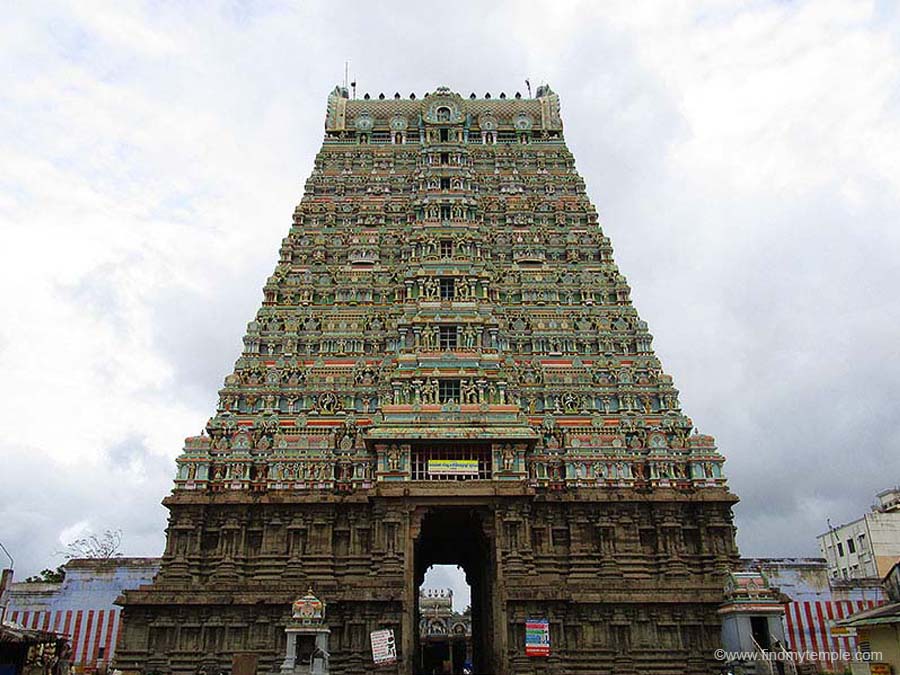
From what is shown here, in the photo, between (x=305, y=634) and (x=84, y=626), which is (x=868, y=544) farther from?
(x=84, y=626)

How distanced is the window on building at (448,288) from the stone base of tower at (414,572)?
515 inches

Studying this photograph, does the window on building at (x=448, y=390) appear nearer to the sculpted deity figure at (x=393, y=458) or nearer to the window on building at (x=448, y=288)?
the sculpted deity figure at (x=393, y=458)

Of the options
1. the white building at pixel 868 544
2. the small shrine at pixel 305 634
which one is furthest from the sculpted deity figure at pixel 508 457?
the white building at pixel 868 544

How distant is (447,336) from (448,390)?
388 centimetres

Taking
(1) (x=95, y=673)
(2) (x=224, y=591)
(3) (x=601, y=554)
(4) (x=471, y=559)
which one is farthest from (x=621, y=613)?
(1) (x=95, y=673)

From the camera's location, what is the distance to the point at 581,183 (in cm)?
5475

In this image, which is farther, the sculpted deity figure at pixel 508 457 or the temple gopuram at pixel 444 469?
the sculpted deity figure at pixel 508 457

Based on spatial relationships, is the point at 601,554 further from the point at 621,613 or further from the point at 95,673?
the point at 95,673

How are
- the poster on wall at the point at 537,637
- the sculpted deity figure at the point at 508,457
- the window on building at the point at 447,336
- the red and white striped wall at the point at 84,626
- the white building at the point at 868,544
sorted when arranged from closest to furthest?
1. the poster on wall at the point at 537,637
2. the sculpted deity figure at the point at 508,457
3. the window on building at the point at 447,336
4. the red and white striped wall at the point at 84,626
5. the white building at the point at 868,544

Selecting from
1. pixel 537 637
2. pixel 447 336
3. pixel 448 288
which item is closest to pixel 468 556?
pixel 537 637

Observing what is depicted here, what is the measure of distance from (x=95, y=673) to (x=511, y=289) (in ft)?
104

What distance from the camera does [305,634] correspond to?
Result: 108 feet

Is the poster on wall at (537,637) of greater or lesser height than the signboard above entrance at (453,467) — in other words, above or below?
below

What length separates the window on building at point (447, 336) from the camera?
141 ft
